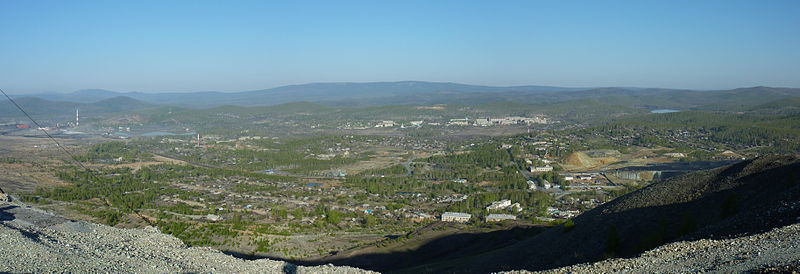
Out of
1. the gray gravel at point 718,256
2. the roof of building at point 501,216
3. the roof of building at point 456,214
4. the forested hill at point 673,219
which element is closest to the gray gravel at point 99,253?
the forested hill at point 673,219

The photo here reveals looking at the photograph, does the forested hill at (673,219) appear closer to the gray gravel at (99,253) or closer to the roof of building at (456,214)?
the gray gravel at (99,253)

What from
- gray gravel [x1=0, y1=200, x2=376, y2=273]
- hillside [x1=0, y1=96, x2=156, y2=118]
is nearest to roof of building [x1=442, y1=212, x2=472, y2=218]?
gray gravel [x1=0, y1=200, x2=376, y2=273]

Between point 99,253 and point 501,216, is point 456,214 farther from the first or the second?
point 99,253

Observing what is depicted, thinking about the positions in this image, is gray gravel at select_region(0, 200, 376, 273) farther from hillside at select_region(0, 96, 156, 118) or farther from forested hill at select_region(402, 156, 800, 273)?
hillside at select_region(0, 96, 156, 118)

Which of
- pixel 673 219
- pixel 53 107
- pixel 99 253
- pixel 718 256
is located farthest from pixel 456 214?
pixel 53 107

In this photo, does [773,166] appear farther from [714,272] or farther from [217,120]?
[217,120]

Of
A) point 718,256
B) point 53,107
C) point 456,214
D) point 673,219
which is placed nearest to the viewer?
point 718,256

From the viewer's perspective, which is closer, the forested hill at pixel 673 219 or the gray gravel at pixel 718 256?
the gray gravel at pixel 718 256
